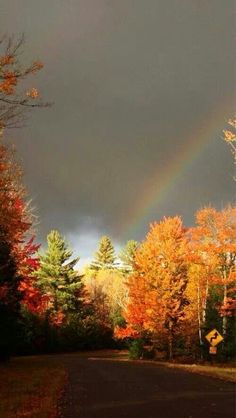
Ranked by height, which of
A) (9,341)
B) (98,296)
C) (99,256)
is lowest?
(9,341)

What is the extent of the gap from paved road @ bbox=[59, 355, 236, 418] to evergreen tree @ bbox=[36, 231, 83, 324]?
50.4 m

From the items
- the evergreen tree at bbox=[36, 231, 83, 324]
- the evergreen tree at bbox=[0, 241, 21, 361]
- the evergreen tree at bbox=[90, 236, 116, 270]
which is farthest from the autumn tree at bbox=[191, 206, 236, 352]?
the evergreen tree at bbox=[90, 236, 116, 270]

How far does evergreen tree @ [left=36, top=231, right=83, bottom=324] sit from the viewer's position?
243 ft

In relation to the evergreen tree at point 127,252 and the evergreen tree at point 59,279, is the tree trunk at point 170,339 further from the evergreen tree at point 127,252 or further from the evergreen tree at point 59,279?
the evergreen tree at point 127,252

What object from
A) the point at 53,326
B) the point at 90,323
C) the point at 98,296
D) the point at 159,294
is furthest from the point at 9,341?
the point at 98,296

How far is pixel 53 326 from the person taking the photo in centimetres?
6806

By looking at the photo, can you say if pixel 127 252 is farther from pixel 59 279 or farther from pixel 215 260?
pixel 215 260

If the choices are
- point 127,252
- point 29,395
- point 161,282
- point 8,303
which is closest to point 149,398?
point 29,395

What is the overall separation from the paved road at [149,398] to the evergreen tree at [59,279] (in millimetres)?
50441

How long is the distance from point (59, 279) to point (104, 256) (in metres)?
61.9

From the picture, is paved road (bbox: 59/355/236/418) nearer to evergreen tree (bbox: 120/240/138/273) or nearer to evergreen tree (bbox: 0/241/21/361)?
evergreen tree (bbox: 0/241/21/361)

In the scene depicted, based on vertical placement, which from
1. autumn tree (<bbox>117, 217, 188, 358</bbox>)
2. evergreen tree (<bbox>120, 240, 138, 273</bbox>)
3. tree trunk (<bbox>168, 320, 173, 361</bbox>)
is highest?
evergreen tree (<bbox>120, 240, 138, 273</bbox>)

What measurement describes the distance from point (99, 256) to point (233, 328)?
9983 centimetres

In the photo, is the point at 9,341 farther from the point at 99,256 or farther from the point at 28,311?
the point at 99,256
